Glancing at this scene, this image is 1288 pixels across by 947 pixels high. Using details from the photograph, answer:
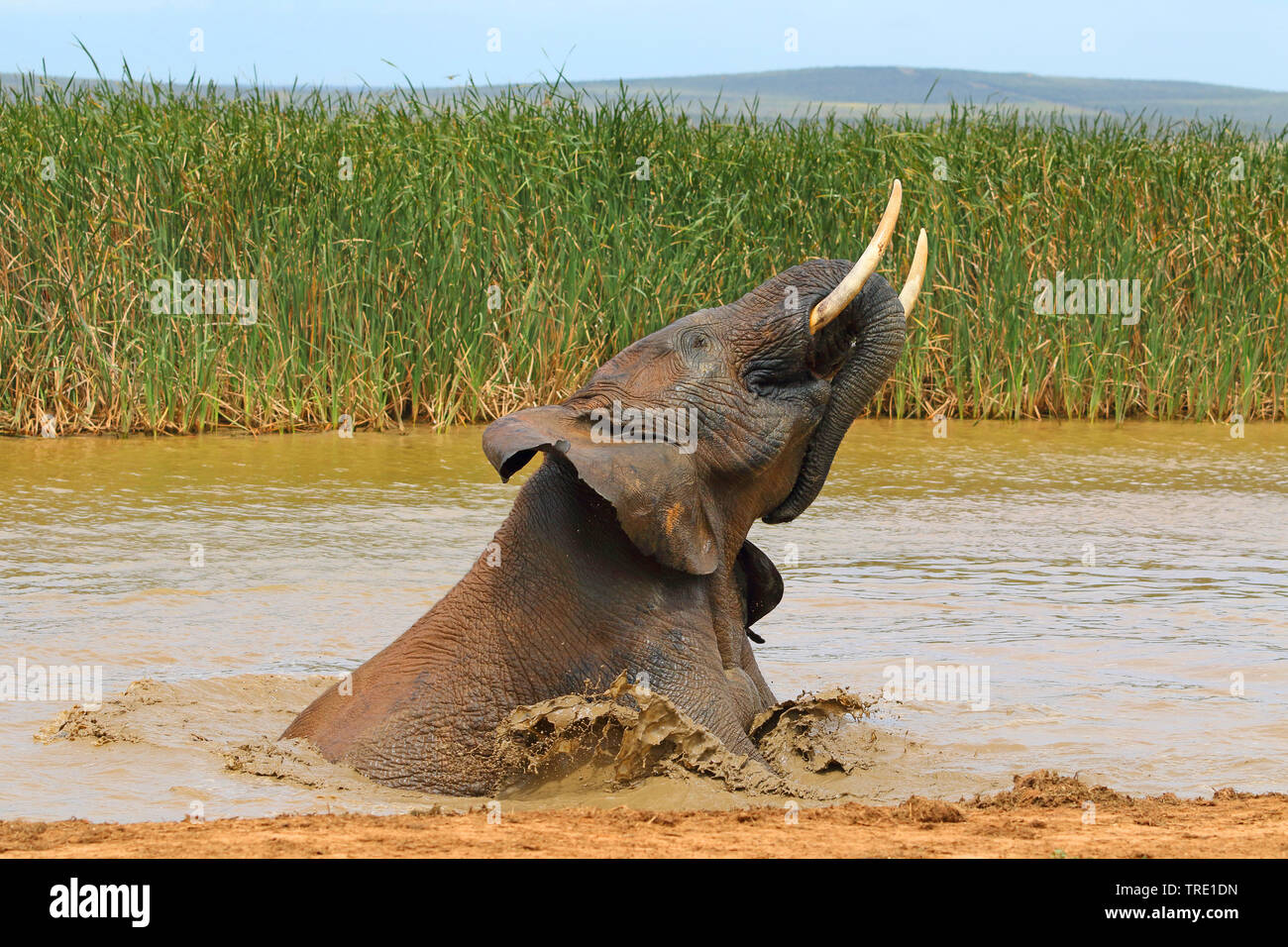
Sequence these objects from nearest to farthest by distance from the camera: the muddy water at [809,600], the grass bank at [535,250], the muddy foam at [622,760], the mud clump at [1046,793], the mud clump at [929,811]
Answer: the mud clump at [929,811]
the muddy foam at [622,760]
the mud clump at [1046,793]
the muddy water at [809,600]
the grass bank at [535,250]

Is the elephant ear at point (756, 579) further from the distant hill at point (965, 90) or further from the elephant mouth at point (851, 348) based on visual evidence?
the distant hill at point (965, 90)

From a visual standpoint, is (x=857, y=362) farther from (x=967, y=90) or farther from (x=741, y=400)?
(x=967, y=90)

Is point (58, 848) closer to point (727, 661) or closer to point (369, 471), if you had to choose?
point (727, 661)

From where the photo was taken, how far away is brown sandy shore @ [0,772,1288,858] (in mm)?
3381

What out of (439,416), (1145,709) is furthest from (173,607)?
(439,416)

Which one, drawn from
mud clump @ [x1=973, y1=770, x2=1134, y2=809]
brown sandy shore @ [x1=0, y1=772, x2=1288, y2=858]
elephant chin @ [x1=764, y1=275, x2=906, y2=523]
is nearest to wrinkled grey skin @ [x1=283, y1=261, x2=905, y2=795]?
elephant chin @ [x1=764, y1=275, x2=906, y2=523]

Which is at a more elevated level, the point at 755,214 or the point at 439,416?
the point at 755,214

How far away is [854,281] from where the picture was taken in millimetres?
4176

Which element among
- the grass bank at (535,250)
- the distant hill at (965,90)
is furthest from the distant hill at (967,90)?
the grass bank at (535,250)

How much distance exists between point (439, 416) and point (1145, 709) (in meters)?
6.86

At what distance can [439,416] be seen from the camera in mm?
11656

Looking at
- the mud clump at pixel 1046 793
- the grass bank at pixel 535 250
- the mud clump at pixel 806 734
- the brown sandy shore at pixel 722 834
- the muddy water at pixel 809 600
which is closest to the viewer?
the brown sandy shore at pixel 722 834

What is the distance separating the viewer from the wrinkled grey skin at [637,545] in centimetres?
409

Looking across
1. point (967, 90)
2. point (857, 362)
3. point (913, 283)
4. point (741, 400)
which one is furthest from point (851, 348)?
point (967, 90)
